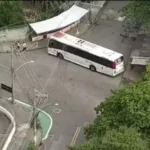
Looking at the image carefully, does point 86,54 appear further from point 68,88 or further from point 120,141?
point 120,141

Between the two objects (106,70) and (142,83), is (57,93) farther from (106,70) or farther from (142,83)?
(142,83)

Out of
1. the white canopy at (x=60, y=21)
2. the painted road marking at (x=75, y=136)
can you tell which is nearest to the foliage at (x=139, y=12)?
the white canopy at (x=60, y=21)

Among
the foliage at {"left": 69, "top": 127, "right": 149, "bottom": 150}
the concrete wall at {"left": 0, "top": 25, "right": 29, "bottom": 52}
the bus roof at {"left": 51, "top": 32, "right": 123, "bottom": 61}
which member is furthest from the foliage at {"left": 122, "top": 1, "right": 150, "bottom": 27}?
the foliage at {"left": 69, "top": 127, "right": 149, "bottom": 150}

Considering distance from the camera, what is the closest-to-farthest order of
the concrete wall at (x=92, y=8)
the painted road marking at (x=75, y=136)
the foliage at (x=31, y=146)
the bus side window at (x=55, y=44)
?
the foliage at (x=31, y=146) < the painted road marking at (x=75, y=136) < the bus side window at (x=55, y=44) < the concrete wall at (x=92, y=8)

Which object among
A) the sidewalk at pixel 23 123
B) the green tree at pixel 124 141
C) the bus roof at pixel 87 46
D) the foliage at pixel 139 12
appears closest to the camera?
the green tree at pixel 124 141

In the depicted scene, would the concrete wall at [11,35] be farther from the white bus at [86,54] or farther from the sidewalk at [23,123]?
the sidewalk at [23,123]

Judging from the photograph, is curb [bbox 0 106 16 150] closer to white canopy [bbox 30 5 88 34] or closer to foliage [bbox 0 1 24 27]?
→ white canopy [bbox 30 5 88 34]

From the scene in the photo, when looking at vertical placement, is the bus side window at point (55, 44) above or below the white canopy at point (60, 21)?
below
